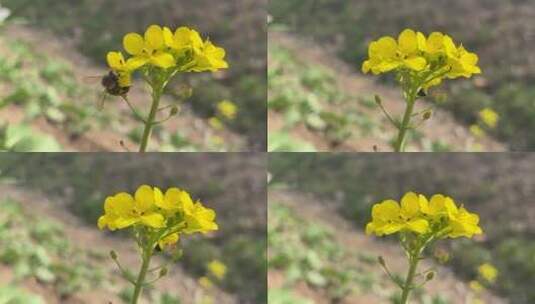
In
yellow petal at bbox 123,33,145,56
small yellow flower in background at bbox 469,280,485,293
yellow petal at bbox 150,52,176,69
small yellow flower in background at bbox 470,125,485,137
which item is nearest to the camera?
yellow petal at bbox 150,52,176,69

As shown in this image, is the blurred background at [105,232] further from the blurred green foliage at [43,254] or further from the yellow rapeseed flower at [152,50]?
the yellow rapeseed flower at [152,50]

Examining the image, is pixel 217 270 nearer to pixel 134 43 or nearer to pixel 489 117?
pixel 489 117

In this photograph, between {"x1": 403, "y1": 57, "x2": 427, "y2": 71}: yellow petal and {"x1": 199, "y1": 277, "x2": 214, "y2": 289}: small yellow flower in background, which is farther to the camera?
{"x1": 199, "y1": 277, "x2": 214, "y2": 289}: small yellow flower in background

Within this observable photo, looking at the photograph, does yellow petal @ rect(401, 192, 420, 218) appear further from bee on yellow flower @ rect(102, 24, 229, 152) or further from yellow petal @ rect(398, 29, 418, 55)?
bee on yellow flower @ rect(102, 24, 229, 152)

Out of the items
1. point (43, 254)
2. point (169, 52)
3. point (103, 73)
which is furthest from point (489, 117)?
point (169, 52)

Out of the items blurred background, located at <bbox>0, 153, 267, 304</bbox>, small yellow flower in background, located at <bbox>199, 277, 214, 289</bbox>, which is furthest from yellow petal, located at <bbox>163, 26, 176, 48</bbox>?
small yellow flower in background, located at <bbox>199, 277, 214, 289</bbox>

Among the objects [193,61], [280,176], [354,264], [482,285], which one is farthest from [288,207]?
[193,61]

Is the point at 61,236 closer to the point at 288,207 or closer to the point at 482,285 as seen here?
the point at 288,207

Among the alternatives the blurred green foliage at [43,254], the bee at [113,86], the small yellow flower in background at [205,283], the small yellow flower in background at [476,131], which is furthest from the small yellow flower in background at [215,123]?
the bee at [113,86]

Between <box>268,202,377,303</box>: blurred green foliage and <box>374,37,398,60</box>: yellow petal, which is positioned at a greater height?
<box>374,37,398,60</box>: yellow petal
